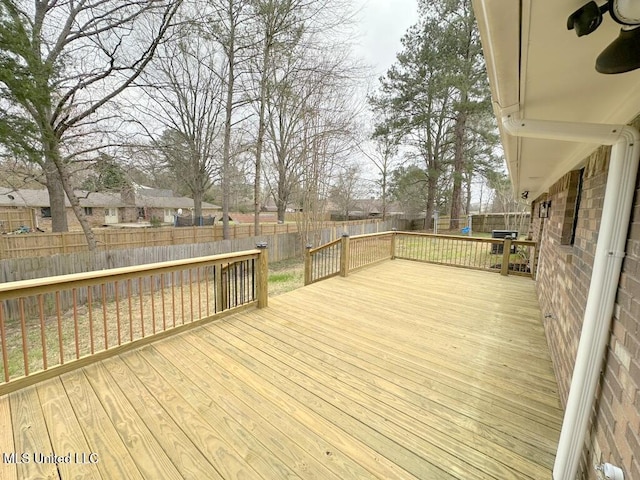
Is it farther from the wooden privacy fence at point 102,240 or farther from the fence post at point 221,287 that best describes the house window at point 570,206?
the wooden privacy fence at point 102,240

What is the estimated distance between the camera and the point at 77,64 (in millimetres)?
6828

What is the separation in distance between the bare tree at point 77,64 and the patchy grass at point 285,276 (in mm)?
5622

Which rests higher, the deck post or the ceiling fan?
the ceiling fan

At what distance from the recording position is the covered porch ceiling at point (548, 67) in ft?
2.58

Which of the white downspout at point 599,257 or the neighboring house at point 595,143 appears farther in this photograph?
the white downspout at point 599,257

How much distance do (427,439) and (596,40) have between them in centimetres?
216

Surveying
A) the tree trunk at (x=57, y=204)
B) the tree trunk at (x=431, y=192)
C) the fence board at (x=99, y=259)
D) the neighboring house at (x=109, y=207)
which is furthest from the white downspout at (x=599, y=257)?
the neighboring house at (x=109, y=207)

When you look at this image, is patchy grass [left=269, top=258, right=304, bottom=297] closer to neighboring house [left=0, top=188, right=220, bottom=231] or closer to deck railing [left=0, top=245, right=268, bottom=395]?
deck railing [left=0, top=245, right=268, bottom=395]

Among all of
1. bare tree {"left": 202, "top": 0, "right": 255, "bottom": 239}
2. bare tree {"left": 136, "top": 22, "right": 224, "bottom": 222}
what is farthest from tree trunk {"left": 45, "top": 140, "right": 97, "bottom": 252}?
bare tree {"left": 202, "top": 0, "right": 255, "bottom": 239}

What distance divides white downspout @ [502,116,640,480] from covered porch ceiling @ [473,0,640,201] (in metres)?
0.15

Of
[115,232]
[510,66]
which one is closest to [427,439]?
[510,66]

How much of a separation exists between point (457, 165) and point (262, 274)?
14005 millimetres

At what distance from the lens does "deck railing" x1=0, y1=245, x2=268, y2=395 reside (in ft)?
6.93

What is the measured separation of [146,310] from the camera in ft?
20.4
